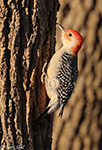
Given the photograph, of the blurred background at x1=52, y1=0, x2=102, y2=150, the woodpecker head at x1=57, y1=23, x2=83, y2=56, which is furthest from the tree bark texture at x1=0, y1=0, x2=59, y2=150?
the blurred background at x1=52, y1=0, x2=102, y2=150

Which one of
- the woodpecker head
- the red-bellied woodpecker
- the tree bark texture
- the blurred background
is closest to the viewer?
the tree bark texture

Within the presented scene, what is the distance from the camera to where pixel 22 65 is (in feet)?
6.49

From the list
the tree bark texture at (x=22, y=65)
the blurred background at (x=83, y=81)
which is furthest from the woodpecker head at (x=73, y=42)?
the blurred background at (x=83, y=81)

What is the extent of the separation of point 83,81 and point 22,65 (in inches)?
85.1

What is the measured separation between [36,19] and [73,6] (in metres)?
2.06

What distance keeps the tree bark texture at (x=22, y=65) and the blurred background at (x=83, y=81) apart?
1783 mm

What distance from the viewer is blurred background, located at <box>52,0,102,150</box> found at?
3.89 m

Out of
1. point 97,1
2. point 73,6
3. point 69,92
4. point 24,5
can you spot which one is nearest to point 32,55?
point 24,5

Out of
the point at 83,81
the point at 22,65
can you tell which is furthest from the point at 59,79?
the point at 83,81

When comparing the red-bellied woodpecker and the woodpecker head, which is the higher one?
the woodpecker head

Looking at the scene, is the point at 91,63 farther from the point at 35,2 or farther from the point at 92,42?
the point at 35,2

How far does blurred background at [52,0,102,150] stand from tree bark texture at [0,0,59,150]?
1.78 m

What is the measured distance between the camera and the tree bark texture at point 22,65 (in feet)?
6.21

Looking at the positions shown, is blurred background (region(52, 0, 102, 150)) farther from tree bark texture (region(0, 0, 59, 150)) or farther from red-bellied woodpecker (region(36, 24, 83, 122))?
tree bark texture (region(0, 0, 59, 150))
